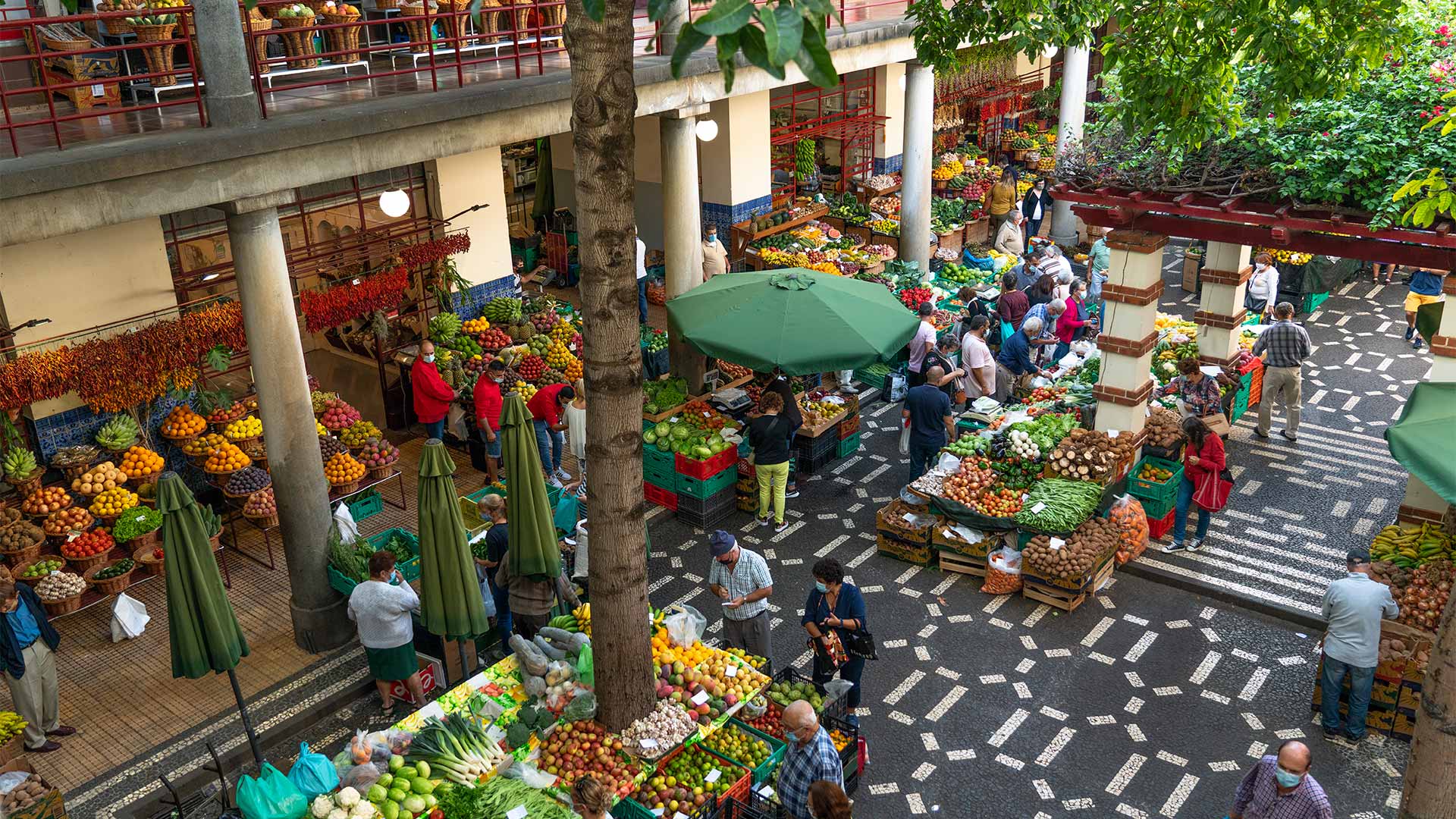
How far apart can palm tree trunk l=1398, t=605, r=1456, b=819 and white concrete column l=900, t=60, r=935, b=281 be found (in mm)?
13720

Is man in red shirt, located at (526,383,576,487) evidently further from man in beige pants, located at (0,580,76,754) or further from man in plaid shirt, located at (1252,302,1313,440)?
man in plaid shirt, located at (1252,302,1313,440)

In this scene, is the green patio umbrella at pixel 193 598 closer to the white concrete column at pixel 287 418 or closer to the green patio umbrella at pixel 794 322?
the white concrete column at pixel 287 418

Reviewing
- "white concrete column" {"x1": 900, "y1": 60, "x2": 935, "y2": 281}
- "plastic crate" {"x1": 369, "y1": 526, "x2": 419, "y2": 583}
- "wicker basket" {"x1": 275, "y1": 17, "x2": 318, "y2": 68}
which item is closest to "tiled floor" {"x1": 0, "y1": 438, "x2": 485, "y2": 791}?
"plastic crate" {"x1": 369, "y1": 526, "x2": 419, "y2": 583}

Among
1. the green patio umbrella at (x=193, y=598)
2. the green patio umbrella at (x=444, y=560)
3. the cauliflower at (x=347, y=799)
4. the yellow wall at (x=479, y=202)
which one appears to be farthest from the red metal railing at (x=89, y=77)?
the cauliflower at (x=347, y=799)

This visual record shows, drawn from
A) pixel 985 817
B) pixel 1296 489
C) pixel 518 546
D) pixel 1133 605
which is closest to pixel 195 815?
pixel 518 546

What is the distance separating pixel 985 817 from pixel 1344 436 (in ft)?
27.1

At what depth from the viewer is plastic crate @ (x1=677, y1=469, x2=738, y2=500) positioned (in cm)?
1196

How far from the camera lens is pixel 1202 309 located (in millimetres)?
13562

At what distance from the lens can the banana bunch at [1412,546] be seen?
9578 mm

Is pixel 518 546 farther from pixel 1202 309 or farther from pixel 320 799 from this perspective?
pixel 1202 309

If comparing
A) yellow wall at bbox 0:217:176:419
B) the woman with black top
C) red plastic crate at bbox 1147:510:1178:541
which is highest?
yellow wall at bbox 0:217:176:419

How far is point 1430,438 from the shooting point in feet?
28.5

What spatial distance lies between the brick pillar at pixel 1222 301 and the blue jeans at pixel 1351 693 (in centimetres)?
577

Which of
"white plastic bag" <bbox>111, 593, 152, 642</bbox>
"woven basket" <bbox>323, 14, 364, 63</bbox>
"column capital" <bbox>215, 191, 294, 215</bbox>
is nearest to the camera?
"column capital" <bbox>215, 191, 294, 215</bbox>
